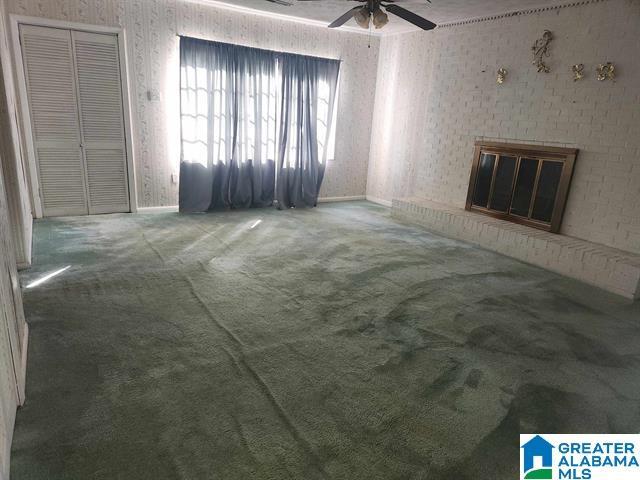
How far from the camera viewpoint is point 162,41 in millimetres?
5102

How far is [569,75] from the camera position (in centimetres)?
434

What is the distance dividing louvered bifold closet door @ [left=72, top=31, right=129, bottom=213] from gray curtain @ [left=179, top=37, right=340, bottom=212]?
74 centimetres

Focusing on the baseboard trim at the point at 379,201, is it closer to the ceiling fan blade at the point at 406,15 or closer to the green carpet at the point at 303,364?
the green carpet at the point at 303,364

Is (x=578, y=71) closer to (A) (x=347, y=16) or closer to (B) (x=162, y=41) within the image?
(A) (x=347, y=16)

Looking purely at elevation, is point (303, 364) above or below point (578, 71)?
below

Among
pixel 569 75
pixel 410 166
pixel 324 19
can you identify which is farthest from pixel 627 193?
pixel 324 19

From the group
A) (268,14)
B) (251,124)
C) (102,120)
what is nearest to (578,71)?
(268,14)

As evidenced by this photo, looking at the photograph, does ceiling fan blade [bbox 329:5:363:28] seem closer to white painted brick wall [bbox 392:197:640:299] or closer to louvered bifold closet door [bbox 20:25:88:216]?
white painted brick wall [bbox 392:197:640:299]

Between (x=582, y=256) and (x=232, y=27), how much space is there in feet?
16.1

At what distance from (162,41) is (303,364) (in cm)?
457

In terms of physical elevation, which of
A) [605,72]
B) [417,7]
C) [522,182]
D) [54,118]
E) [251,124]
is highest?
[417,7]

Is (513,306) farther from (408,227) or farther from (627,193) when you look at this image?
(408,227)

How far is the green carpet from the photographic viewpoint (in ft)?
5.73

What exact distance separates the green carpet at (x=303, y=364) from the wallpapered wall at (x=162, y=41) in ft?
5.27
